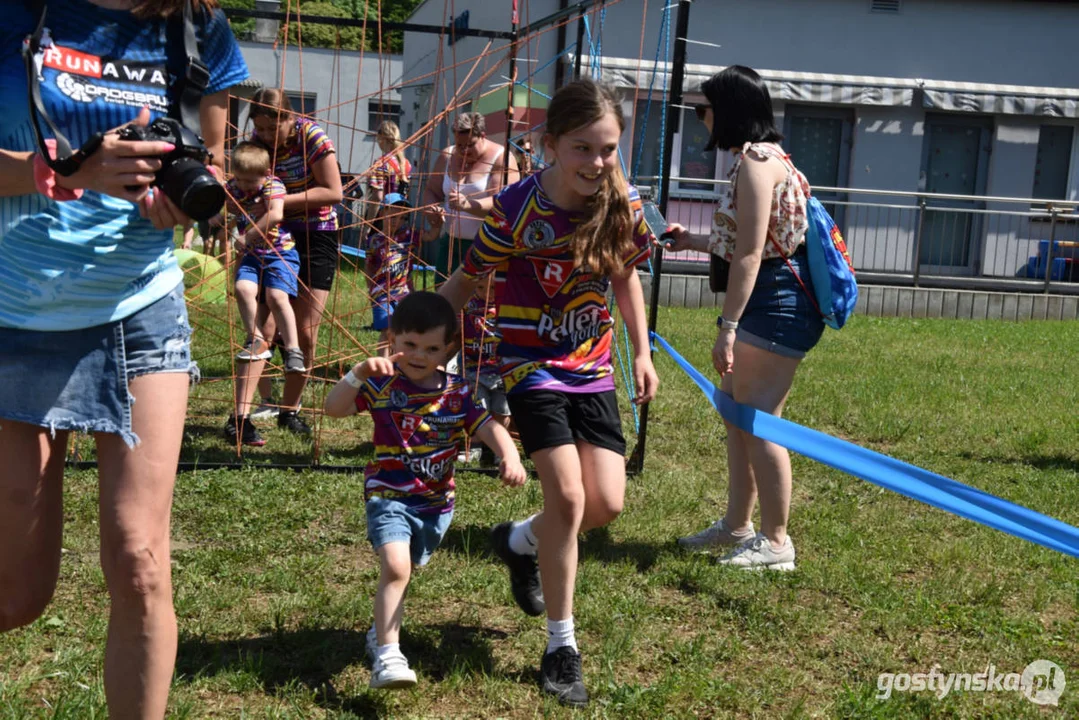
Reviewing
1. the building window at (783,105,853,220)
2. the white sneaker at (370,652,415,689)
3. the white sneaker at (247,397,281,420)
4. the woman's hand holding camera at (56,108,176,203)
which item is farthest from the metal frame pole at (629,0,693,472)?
the building window at (783,105,853,220)

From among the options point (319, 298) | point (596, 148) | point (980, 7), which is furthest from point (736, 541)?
point (980, 7)

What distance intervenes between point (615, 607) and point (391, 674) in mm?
1166

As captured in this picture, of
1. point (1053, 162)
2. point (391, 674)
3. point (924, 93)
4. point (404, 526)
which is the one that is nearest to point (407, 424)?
point (404, 526)

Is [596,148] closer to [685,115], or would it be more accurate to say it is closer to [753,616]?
[753,616]

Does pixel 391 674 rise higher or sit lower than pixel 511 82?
lower

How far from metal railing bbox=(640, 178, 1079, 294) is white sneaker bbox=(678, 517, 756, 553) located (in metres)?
11.4

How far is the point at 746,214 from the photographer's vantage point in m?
4.18

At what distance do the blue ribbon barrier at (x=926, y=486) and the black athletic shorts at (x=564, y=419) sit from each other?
0.69 metres

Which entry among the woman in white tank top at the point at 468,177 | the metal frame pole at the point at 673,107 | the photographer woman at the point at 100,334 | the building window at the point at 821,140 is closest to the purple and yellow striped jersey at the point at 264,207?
the woman in white tank top at the point at 468,177

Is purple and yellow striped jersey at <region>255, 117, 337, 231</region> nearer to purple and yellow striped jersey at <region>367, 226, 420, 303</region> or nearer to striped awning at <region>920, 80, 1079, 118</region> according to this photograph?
purple and yellow striped jersey at <region>367, 226, 420, 303</region>

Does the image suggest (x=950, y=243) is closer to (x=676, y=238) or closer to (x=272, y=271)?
(x=272, y=271)

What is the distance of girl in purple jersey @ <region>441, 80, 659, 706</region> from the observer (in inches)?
132

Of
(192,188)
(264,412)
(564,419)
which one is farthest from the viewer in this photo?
(264,412)

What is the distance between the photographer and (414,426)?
3.40 m
